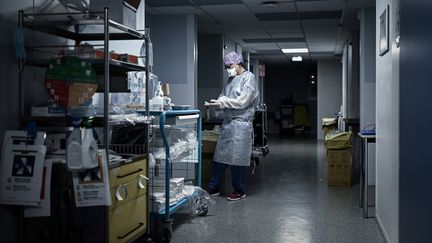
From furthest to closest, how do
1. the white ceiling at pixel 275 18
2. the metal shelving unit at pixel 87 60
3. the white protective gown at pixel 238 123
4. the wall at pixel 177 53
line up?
the wall at pixel 177 53 → the white ceiling at pixel 275 18 → the white protective gown at pixel 238 123 → the metal shelving unit at pixel 87 60

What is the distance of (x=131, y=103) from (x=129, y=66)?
66 centimetres

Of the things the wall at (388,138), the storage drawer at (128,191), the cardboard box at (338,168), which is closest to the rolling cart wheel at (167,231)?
the storage drawer at (128,191)

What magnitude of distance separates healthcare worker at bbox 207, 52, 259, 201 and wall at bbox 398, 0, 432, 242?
2438mm

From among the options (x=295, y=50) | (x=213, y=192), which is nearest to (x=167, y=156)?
(x=213, y=192)

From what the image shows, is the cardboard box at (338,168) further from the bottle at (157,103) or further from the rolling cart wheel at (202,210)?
the bottle at (157,103)

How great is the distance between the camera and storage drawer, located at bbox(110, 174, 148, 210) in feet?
8.86

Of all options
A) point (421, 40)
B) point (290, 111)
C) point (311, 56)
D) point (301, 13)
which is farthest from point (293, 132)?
point (421, 40)

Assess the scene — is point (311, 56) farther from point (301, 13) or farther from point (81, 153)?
point (81, 153)

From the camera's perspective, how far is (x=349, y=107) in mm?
8719

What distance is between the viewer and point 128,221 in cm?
292

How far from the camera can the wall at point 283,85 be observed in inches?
664

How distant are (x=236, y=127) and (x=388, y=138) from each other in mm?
2009

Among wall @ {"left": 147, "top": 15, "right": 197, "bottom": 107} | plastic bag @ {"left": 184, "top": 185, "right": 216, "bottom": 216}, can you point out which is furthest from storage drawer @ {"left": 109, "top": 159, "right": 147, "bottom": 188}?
wall @ {"left": 147, "top": 15, "right": 197, "bottom": 107}

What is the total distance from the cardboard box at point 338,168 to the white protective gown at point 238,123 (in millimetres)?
1407
